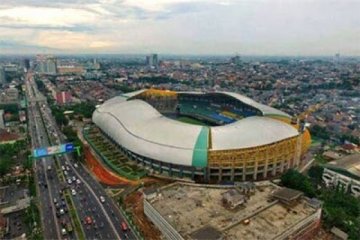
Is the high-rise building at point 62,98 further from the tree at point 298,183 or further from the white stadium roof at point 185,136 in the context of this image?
the tree at point 298,183

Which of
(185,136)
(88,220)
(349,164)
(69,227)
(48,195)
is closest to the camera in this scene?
(69,227)

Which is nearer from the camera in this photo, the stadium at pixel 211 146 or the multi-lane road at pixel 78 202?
the multi-lane road at pixel 78 202

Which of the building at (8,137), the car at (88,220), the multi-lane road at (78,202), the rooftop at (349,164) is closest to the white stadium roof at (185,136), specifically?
the rooftop at (349,164)

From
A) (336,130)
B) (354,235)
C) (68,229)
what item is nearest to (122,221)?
(68,229)

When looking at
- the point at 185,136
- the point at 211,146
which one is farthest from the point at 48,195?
the point at 211,146

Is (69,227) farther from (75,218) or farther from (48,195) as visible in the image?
(48,195)

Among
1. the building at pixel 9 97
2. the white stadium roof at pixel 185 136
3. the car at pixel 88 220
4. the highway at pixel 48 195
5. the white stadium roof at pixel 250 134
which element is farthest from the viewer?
the building at pixel 9 97
